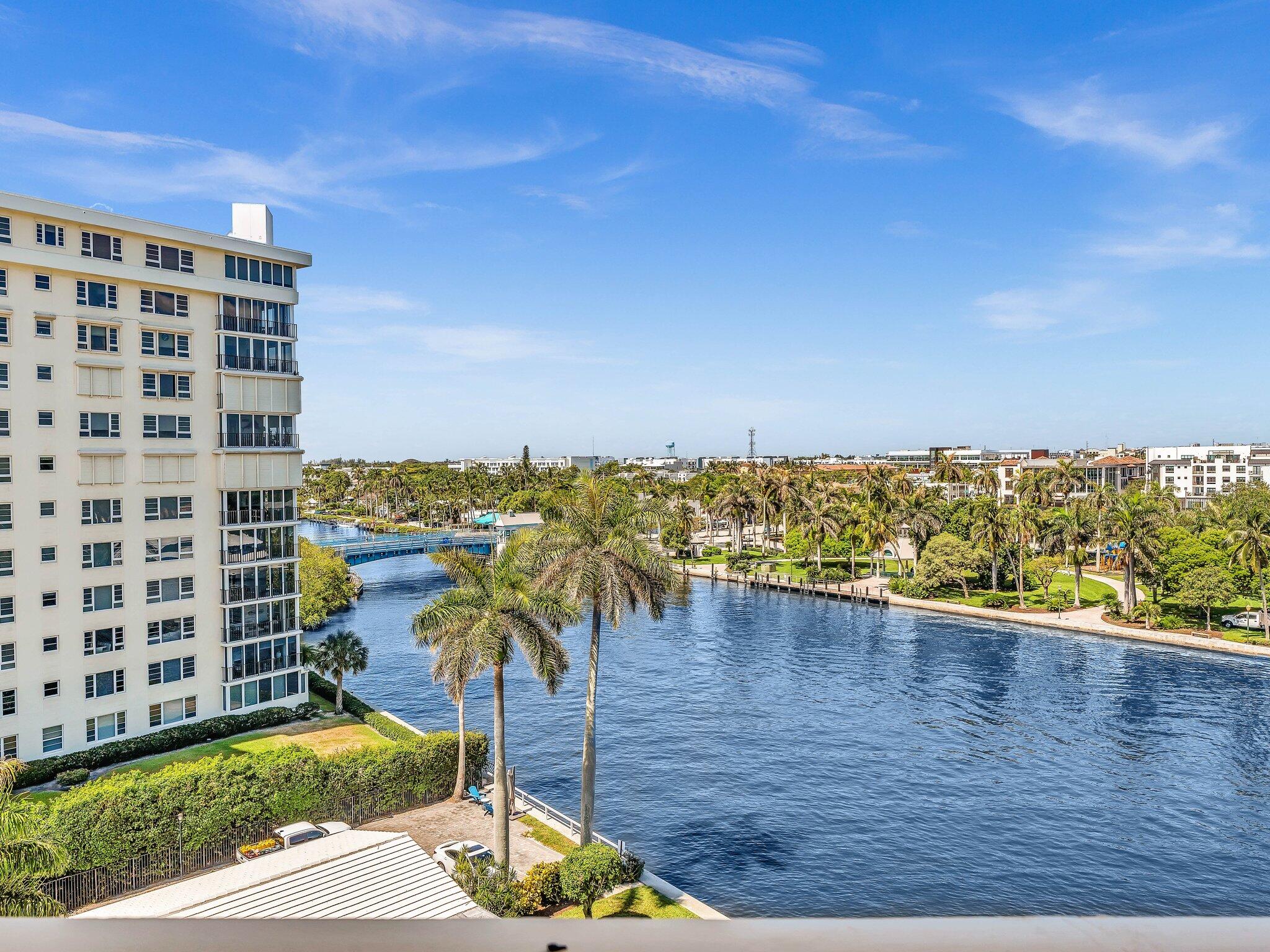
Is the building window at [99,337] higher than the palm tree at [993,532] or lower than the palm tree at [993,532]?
higher

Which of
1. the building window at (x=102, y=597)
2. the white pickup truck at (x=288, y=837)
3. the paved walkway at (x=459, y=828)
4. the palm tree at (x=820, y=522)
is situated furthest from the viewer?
the palm tree at (x=820, y=522)

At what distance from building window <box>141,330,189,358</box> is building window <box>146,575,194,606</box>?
32.6 ft

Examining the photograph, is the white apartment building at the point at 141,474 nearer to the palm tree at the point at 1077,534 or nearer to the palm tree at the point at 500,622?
the palm tree at the point at 500,622

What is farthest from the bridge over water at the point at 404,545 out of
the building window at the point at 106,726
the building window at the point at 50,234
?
the building window at the point at 50,234

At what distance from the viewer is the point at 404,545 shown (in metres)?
99.2

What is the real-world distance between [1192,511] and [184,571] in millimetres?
96983

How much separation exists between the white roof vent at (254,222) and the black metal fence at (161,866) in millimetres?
27802

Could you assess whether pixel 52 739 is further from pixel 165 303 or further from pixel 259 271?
pixel 259 271

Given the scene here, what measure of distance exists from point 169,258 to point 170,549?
1286 cm

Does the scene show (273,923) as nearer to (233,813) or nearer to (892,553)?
(233,813)

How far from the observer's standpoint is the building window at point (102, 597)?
34.6 metres

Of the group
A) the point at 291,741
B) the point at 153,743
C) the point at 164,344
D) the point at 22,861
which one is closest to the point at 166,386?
the point at 164,344

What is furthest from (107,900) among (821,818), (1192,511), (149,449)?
(1192,511)

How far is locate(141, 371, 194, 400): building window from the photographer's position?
36594 millimetres
